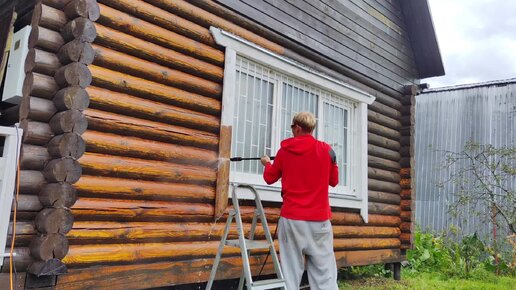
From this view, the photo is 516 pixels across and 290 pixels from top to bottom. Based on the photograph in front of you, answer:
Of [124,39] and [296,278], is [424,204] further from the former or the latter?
[124,39]

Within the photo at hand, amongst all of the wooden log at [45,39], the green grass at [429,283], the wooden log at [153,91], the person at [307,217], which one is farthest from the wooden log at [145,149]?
the green grass at [429,283]

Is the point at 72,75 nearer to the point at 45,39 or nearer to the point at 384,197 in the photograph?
the point at 45,39

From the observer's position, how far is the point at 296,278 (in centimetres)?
387

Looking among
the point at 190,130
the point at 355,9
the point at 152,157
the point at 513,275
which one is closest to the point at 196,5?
the point at 190,130

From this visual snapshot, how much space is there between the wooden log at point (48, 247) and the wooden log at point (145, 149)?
2.56 feet

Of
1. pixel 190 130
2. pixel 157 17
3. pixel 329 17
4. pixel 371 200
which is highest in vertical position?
pixel 329 17

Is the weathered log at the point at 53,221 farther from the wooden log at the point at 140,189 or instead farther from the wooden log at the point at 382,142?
the wooden log at the point at 382,142

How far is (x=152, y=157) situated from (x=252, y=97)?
Result: 5.27ft

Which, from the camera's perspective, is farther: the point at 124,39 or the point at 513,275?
the point at 513,275

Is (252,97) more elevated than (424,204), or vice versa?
(252,97)

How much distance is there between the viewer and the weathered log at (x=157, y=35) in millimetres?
3916

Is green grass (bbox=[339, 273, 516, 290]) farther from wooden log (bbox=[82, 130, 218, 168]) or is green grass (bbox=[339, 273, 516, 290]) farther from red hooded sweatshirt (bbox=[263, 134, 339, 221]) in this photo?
wooden log (bbox=[82, 130, 218, 168])

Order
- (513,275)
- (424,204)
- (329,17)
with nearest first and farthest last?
1. (329,17)
2. (513,275)
3. (424,204)

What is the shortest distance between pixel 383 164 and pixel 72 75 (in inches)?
217
